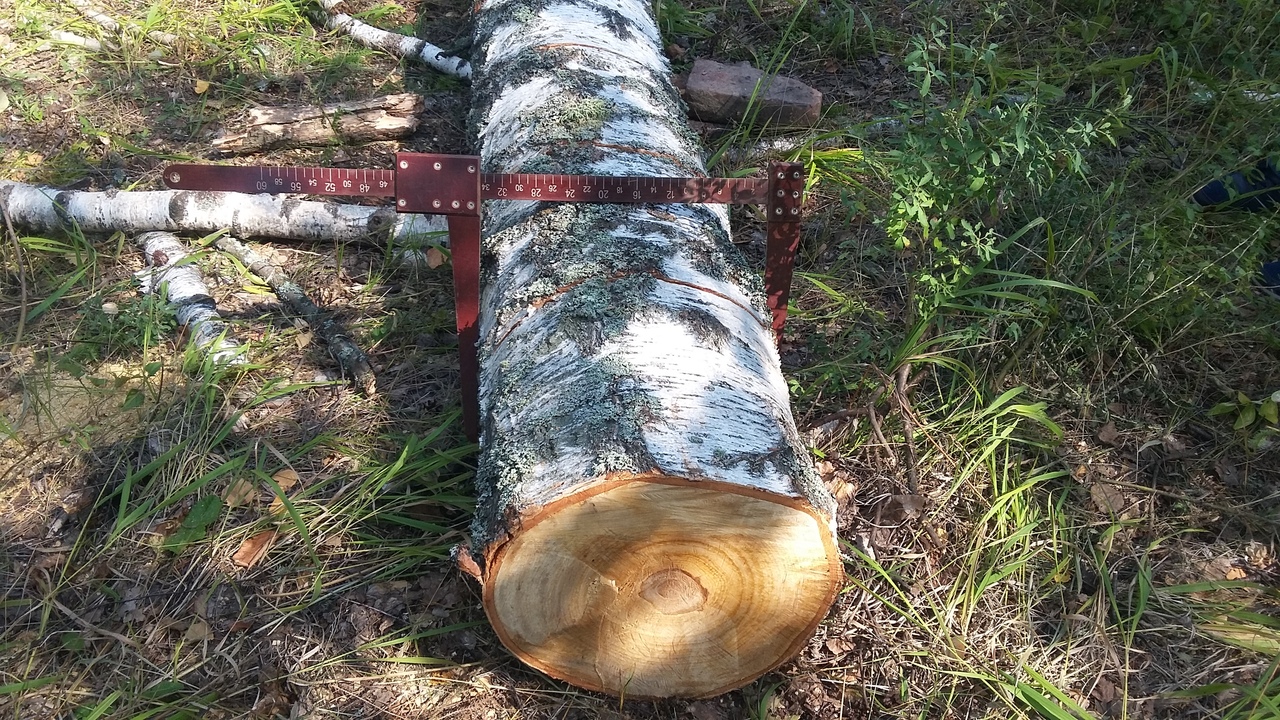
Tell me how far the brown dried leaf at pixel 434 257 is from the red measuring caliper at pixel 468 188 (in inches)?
35.9

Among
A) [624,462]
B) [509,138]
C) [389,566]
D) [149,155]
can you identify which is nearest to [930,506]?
[624,462]

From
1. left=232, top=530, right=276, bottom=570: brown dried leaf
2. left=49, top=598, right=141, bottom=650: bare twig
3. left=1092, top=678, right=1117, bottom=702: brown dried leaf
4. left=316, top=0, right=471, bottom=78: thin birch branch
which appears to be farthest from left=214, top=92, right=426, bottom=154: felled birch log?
left=1092, top=678, right=1117, bottom=702: brown dried leaf

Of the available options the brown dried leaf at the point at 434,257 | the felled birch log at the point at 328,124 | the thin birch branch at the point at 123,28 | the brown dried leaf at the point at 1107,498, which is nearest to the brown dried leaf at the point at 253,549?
the brown dried leaf at the point at 434,257

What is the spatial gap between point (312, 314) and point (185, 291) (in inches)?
17.5

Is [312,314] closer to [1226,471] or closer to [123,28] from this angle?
[123,28]

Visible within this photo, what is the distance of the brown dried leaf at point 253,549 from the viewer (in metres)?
2.20

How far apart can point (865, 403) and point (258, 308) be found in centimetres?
209

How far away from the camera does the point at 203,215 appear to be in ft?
10.1

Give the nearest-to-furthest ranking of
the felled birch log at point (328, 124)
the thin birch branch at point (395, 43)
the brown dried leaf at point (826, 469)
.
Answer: the brown dried leaf at point (826, 469) < the felled birch log at point (328, 124) < the thin birch branch at point (395, 43)

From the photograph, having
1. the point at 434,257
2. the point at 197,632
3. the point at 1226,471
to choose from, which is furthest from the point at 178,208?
the point at 1226,471

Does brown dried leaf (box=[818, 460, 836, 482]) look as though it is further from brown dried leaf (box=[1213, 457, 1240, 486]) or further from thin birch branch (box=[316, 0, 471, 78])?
thin birch branch (box=[316, 0, 471, 78])

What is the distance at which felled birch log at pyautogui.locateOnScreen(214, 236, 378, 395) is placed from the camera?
265cm

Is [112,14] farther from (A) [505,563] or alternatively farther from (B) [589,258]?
(A) [505,563]

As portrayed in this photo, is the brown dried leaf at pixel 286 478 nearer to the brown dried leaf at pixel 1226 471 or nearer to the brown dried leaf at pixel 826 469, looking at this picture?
the brown dried leaf at pixel 826 469
